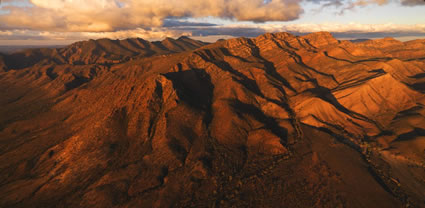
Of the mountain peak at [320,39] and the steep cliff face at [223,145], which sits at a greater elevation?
the mountain peak at [320,39]

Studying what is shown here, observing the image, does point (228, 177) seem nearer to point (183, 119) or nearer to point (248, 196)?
point (248, 196)

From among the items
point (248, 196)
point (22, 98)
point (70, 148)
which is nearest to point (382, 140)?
point (248, 196)

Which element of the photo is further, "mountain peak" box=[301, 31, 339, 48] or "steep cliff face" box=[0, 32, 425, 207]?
"mountain peak" box=[301, 31, 339, 48]

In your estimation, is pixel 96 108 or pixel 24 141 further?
pixel 96 108

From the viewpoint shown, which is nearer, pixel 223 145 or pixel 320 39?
pixel 223 145

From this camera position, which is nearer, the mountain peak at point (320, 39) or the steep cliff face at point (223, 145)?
the steep cliff face at point (223, 145)

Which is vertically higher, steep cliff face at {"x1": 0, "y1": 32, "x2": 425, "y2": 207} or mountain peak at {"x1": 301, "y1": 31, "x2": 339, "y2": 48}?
mountain peak at {"x1": 301, "y1": 31, "x2": 339, "y2": 48}

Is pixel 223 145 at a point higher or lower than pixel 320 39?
lower

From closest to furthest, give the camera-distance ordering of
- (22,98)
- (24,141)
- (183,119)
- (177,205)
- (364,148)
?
1. (177,205)
2. (364,148)
3. (183,119)
4. (24,141)
5. (22,98)
